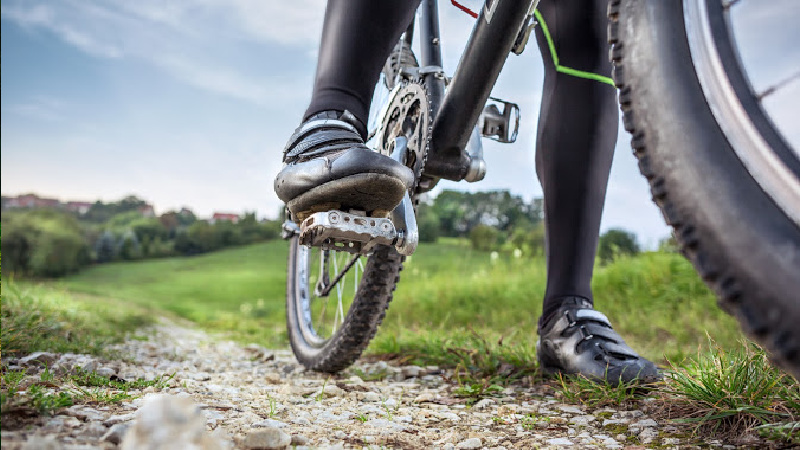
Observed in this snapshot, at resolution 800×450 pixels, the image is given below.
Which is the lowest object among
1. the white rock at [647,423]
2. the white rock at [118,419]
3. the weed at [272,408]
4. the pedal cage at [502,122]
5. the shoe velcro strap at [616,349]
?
the weed at [272,408]

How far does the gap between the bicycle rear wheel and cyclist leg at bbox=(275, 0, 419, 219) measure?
0.55 meters

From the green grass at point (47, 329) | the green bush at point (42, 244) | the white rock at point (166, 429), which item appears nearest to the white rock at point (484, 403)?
the white rock at point (166, 429)

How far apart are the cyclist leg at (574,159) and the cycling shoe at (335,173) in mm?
566

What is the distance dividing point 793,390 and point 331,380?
1068mm

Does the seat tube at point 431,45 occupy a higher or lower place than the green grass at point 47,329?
higher

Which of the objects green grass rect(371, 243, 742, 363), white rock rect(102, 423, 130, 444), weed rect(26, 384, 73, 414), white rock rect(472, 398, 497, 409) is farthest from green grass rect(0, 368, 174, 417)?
green grass rect(371, 243, 742, 363)

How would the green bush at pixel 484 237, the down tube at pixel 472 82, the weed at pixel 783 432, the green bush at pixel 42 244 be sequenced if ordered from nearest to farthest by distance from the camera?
1. the weed at pixel 783 432
2. the down tube at pixel 472 82
3. the green bush at pixel 484 237
4. the green bush at pixel 42 244

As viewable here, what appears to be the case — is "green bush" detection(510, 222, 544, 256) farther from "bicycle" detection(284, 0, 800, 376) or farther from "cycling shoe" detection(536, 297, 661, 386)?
"bicycle" detection(284, 0, 800, 376)

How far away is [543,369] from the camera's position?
1.56 metres

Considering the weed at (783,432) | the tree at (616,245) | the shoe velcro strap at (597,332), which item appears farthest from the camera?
the tree at (616,245)

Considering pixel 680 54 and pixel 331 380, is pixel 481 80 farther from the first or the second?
pixel 331 380

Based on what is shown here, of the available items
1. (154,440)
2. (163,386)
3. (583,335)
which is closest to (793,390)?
(583,335)

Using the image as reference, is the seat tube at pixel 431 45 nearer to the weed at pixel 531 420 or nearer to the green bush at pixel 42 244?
the weed at pixel 531 420

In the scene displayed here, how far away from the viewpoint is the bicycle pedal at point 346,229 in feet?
3.68
